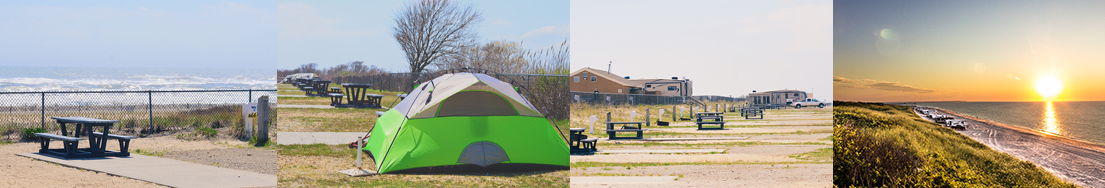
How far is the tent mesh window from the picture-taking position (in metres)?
6.49

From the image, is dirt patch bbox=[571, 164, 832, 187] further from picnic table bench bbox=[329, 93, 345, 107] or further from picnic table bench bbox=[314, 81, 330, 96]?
picnic table bench bbox=[314, 81, 330, 96]

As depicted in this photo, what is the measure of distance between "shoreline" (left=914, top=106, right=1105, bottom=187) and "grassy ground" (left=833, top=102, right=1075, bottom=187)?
100 mm

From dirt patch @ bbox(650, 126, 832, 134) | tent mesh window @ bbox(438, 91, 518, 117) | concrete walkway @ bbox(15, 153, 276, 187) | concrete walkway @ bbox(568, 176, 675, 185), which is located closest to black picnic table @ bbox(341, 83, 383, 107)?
concrete walkway @ bbox(15, 153, 276, 187)

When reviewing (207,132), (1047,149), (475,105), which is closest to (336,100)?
(207,132)

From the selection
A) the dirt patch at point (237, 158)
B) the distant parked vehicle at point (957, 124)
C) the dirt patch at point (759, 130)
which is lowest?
the dirt patch at point (237, 158)

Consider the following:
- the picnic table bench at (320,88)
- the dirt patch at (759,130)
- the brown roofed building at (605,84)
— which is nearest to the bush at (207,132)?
the picnic table bench at (320,88)

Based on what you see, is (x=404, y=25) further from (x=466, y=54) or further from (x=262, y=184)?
(x=262, y=184)

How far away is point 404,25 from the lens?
20.3 m

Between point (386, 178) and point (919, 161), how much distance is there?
4.90 m

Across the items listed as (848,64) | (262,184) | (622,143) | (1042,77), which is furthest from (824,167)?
(262,184)

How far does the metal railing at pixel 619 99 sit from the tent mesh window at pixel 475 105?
13.3 feet

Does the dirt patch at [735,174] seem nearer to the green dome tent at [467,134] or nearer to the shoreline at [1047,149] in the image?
the green dome tent at [467,134]

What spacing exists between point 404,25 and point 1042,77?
58.8 ft

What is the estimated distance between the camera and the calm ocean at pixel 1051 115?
502 centimetres
